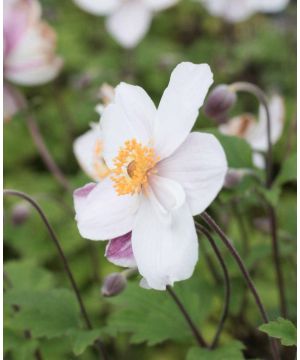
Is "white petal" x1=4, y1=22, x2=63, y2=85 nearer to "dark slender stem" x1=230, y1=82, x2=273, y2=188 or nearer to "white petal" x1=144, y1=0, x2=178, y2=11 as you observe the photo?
"white petal" x1=144, y1=0, x2=178, y2=11

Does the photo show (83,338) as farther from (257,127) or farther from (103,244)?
(103,244)

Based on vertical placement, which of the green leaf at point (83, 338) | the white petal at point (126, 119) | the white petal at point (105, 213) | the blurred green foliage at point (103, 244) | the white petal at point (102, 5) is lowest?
the blurred green foliage at point (103, 244)

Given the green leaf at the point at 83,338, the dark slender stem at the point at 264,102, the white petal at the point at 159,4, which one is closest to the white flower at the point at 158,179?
the green leaf at the point at 83,338

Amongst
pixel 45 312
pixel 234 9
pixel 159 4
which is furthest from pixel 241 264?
pixel 234 9

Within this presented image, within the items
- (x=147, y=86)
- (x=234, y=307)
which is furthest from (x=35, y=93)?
(x=234, y=307)

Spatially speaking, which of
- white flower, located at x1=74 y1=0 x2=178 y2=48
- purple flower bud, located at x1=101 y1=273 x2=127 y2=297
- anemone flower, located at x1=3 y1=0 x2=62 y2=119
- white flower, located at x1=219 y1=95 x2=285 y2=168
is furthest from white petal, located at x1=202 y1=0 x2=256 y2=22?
purple flower bud, located at x1=101 y1=273 x2=127 y2=297

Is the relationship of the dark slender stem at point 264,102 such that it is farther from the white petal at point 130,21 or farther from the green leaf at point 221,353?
the white petal at point 130,21
